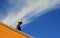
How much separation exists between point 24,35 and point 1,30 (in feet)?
11.1

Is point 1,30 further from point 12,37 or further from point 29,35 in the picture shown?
point 29,35

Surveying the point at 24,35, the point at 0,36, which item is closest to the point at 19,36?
the point at 24,35

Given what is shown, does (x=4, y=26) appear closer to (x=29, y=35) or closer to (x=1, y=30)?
(x=1, y=30)

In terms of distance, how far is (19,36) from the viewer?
32.1 metres

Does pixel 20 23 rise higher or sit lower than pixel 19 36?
higher

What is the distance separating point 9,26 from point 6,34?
4.31 feet

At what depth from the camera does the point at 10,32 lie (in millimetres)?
32312

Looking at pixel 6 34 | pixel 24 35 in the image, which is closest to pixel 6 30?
pixel 6 34

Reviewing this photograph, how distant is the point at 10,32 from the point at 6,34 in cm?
64

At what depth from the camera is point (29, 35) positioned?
1280 inches

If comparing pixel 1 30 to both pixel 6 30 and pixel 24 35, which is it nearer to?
pixel 6 30

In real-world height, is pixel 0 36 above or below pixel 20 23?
below

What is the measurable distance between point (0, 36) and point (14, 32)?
2097 mm

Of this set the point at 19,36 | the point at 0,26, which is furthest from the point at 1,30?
the point at 19,36
